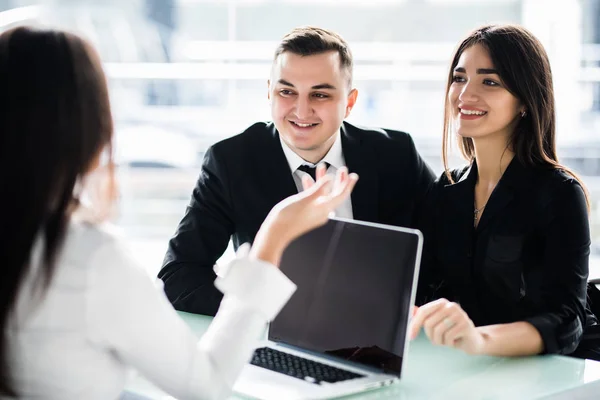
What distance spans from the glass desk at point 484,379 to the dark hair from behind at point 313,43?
2.94 ft

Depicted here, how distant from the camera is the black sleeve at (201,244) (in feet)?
5.80

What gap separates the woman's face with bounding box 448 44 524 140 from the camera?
1.78 m

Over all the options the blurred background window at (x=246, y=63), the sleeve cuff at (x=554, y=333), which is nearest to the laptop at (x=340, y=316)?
the sleeve cuff at (x=554, y=333)

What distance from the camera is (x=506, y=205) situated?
1.73 meters

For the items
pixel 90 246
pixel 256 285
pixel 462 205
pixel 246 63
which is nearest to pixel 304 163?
pixel 462 205

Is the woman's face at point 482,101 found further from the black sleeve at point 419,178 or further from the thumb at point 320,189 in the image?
the thumb at point 320,189

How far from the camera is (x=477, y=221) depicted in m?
1.82

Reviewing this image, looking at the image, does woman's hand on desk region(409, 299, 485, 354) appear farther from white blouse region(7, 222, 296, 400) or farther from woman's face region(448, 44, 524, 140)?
woman's face region(448, 44, 524, 140)

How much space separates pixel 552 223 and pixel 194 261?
2.79 feet

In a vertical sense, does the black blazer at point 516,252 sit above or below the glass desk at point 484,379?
above

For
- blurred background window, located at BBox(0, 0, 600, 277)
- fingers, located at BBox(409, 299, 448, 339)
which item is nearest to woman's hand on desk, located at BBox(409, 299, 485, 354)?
fingers, located at BBox(409, 299, 448, 339)

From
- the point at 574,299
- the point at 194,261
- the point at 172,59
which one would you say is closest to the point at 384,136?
the point at 194,261

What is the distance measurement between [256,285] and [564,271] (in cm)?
79

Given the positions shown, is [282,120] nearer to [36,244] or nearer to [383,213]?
[383,213]
